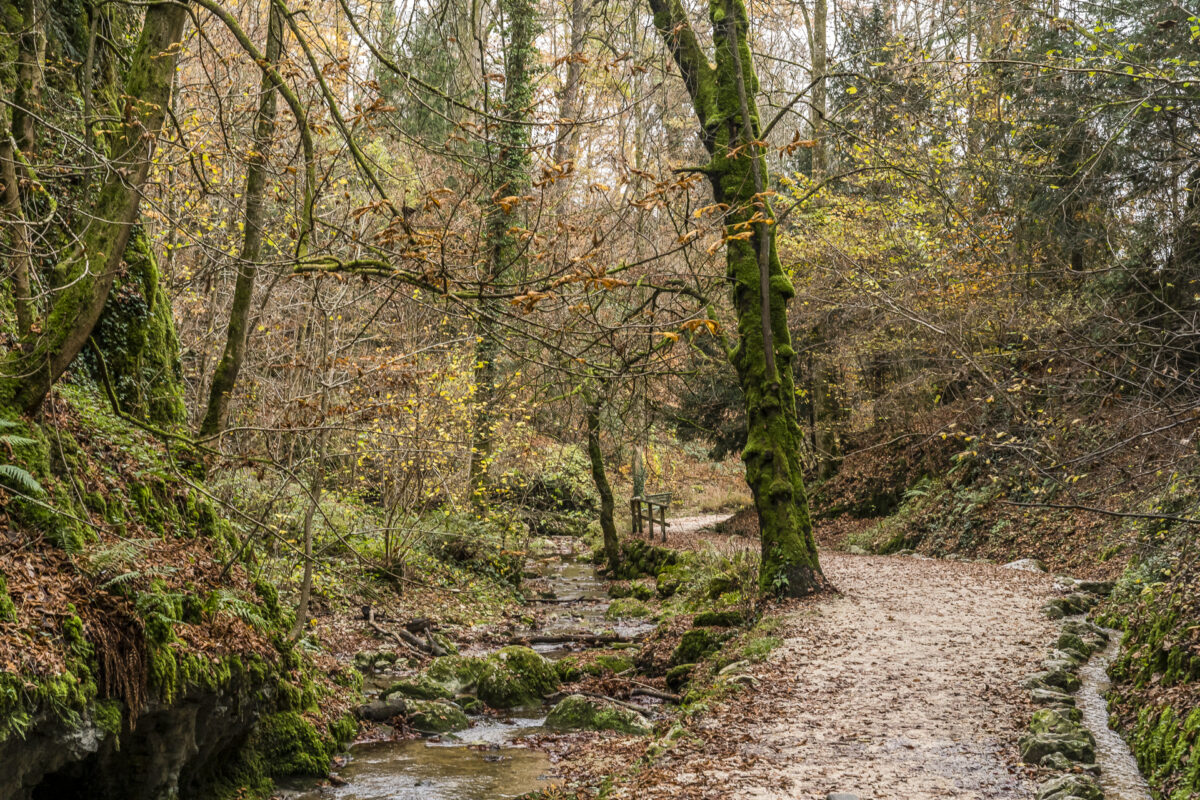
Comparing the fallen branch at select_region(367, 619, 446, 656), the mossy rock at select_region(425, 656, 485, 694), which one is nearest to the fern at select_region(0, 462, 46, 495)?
the mossy rock at select_region(425, 656, 485, 694)

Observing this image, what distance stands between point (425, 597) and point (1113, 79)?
1117cm

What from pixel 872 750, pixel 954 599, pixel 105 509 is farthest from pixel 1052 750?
pixel 105 509

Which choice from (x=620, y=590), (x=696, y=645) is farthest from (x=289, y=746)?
(x=620, y=590)

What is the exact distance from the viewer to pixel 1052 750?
5180 millimetres

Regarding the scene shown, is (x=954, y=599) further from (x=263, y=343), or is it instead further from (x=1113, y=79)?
(x=263, y=343)

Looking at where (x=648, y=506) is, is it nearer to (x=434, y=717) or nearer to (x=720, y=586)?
(x=720, y=586)

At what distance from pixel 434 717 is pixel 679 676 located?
2660mm

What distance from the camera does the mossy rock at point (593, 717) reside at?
774 cm

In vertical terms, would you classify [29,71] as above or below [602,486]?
above

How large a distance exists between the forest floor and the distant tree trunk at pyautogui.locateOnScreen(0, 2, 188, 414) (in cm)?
453

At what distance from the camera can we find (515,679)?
9.20m

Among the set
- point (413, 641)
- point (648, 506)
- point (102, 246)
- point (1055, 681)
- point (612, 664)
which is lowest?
point (612, 664)

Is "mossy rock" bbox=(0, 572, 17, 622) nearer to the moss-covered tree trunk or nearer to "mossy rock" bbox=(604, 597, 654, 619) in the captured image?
the moss-covered tree trunk

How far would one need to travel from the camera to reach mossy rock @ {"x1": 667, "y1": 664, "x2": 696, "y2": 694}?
881 cm
